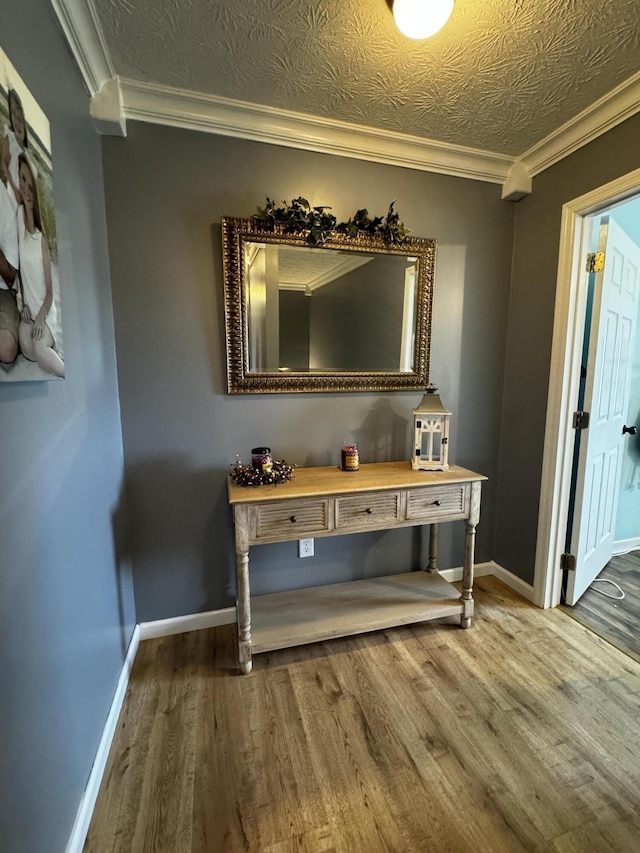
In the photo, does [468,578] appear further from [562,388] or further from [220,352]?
[220,352]

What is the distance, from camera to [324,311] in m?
1.80

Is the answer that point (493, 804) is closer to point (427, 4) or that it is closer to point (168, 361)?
point (168, 361)

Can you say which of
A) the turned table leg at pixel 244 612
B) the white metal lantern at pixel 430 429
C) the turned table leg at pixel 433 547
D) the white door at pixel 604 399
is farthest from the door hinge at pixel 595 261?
the turned table leg at pixel 244 612

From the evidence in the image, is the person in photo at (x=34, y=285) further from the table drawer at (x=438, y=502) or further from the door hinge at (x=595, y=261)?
the door hinge at (x=595, y=261)

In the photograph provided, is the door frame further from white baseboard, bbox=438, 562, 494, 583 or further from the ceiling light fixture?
the ceiling light fixture

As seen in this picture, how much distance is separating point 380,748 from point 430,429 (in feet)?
4.24

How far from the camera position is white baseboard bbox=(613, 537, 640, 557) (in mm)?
2629

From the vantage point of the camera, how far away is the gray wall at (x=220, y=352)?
159cm

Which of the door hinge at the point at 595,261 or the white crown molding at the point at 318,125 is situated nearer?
the white crown molding at the point at 318,125

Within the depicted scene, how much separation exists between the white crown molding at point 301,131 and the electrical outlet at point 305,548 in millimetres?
1946

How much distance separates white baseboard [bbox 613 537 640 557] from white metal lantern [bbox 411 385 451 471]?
1.81m

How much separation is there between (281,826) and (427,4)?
2386 millimetres

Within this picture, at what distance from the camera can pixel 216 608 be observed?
1.88 m

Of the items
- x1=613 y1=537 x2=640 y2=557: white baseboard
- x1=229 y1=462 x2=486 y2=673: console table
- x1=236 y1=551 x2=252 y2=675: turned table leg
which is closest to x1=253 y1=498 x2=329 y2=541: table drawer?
x1=229 y1=462 x2=486 y2=673: console table
